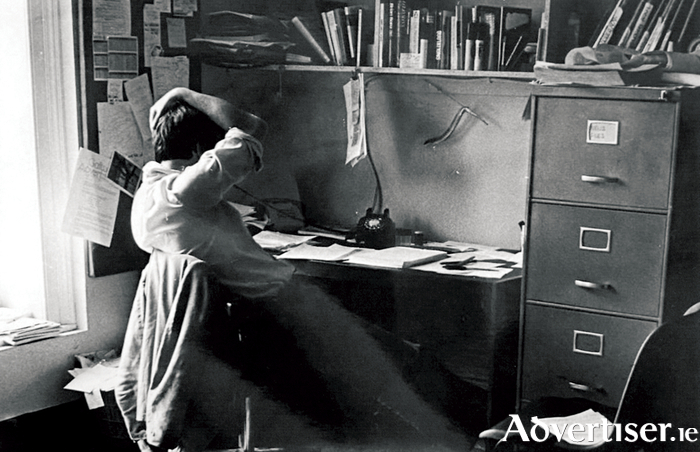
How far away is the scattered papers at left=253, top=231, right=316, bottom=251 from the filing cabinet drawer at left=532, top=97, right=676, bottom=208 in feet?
2.78

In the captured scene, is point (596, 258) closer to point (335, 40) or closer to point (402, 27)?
point (402, 27)

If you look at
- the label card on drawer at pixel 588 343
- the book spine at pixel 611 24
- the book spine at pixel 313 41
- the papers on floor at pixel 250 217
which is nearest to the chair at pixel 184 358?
the papers on floor at pixel 250 217

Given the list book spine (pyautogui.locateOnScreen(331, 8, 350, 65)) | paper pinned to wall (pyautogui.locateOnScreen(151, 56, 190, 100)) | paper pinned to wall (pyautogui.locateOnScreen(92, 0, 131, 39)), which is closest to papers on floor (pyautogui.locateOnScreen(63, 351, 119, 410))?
paper pinned to wall (pyautogui.locateOnScreen(151, 56, 190, 100))

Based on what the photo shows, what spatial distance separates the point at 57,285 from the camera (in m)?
2.81

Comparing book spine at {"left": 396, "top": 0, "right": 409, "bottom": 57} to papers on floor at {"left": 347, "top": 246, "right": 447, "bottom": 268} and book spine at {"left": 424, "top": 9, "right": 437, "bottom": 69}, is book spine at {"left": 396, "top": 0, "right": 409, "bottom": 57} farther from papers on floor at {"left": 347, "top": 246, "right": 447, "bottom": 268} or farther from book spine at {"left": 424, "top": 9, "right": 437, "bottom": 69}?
papers on floor at {"left": 347, "top": 246, "right": 447, "bottom": 268}

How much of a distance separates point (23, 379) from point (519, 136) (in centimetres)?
162

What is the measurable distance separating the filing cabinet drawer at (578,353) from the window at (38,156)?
134 cm

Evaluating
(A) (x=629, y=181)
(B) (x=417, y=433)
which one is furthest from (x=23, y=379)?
(A) (x=629, y=181)

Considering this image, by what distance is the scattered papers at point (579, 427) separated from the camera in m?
2.02

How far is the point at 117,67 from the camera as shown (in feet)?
9.10

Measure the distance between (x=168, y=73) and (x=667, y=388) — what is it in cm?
182

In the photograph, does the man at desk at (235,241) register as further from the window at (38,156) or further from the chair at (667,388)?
the chair at (667,388)

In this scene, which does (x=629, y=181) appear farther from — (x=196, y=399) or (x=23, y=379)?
(x=23, y=379)

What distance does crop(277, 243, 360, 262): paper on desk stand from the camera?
9.08 ft
